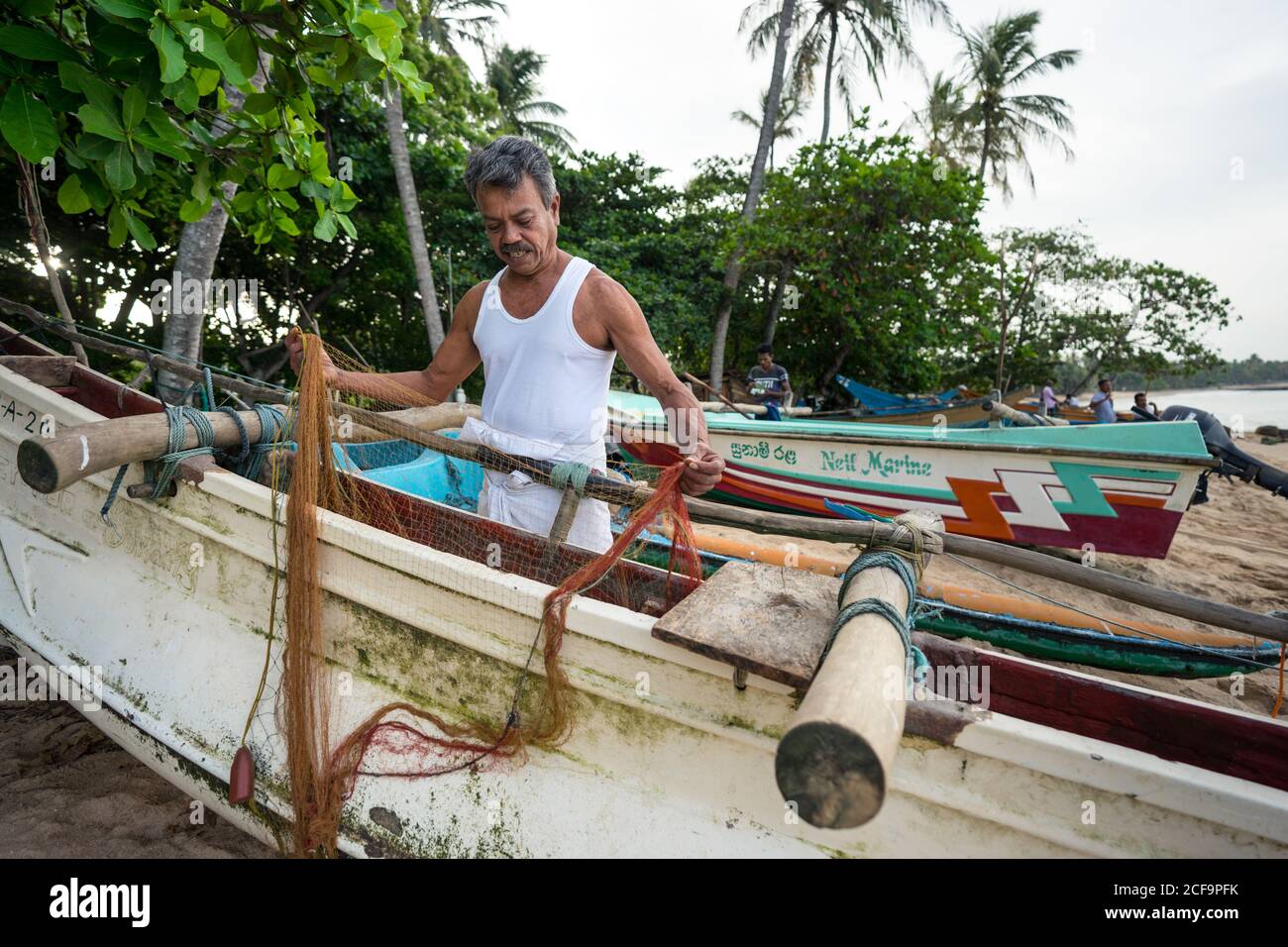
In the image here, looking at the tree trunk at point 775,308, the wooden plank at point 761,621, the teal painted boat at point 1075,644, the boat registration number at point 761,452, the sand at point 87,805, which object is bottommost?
the sand at point 87,805

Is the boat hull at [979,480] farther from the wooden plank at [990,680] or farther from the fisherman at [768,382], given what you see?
the fisherman at [768,382]

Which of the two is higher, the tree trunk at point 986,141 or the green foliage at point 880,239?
the tree trunk at point 986,141

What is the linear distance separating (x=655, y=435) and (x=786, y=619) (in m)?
4.82

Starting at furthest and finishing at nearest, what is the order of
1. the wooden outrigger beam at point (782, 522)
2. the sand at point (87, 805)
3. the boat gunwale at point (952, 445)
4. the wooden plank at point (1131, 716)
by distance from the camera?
the boat gunwale at point (952, 445), the sand at point (87, 805), the wooden outrigger beam at point (782, 522), the wooden plank at point (1131, 716)

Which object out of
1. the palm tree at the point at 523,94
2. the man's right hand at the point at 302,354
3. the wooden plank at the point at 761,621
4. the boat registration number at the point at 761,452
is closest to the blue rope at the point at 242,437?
the man's right hand at the point at 302,354

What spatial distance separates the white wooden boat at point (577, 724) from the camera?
53.4 inches

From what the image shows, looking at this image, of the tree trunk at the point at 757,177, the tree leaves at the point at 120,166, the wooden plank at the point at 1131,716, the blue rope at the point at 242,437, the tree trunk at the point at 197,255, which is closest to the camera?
the wooden plank at the point at 1131,716

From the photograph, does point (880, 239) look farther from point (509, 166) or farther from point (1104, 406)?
point (509, 166)

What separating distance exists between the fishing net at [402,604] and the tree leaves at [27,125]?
30.8 inches

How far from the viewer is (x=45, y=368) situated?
3084 millimetres
